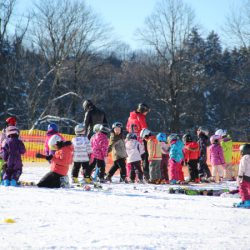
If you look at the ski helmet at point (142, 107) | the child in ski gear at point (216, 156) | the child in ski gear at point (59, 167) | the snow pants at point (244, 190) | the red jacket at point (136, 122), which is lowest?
the snow pants at point (244, 190)

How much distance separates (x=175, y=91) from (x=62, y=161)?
1455 inches

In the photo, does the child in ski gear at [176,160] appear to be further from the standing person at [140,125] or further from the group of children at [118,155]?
the standing person at [140,125]

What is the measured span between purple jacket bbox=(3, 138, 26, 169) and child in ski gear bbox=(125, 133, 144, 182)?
373 centimetres

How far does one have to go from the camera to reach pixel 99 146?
13.8m

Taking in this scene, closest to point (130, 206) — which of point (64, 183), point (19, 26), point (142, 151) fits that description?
point (64, 183)

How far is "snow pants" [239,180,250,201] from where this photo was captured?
8961 mm

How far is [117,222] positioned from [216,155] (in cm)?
985

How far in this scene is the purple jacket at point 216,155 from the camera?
15844 millimetres

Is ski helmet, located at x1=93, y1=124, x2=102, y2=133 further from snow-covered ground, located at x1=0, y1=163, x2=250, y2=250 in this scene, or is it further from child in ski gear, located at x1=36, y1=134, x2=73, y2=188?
snow-covered ground, located at x1=0, y1=163, x2=250, y2=250

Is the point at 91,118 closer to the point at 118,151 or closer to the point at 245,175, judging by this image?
the point at 118,151

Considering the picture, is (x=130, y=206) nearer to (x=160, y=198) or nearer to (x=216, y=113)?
(x=160, y=198)

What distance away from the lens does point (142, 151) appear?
14422mm

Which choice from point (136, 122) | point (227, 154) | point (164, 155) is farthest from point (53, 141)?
point (227, 154)

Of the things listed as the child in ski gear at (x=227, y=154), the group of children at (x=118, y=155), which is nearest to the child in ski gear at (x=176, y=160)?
the group of children at (x=118, y=155)
